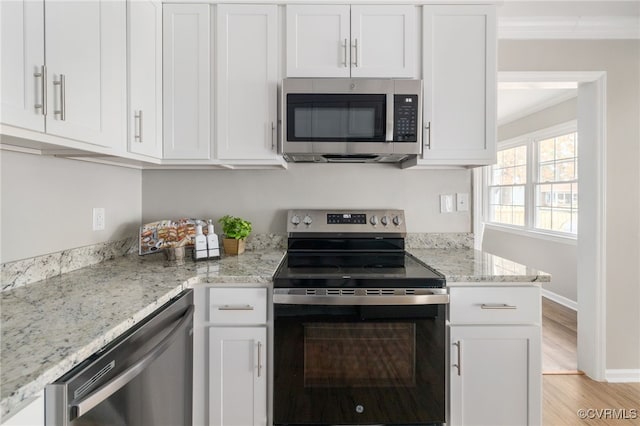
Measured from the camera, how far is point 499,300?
151cm

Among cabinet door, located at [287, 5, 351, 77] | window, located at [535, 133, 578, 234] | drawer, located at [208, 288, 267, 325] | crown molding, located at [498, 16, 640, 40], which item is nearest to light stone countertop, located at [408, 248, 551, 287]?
drawer, located at [208, 288, 267, 325]

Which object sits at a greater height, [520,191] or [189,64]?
[189,64]

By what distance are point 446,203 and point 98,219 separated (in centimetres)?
204

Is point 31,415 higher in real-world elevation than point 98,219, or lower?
lower

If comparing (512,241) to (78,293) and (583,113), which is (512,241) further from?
(78,293)

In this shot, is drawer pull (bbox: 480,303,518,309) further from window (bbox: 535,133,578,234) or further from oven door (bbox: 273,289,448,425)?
window (bbox: 535,133,578,234)

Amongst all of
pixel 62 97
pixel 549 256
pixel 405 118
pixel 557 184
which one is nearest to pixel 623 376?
pixel 549 256

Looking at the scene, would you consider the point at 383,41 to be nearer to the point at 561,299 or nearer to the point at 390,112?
the point at 390,112

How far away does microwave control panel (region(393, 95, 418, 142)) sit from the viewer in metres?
1.77

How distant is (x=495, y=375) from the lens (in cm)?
150

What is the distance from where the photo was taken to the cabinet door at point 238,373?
1477mm

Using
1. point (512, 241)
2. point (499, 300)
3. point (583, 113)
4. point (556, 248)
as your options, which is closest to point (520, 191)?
point (512, 241)

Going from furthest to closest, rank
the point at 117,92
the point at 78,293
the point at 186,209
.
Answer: the point at 186,209, the point at 117,92, the point at 78,293

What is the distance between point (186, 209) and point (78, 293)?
1059 millimetres
